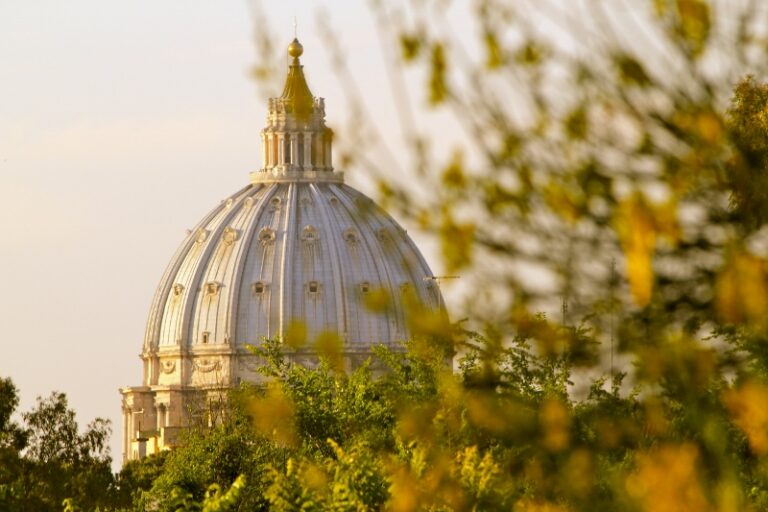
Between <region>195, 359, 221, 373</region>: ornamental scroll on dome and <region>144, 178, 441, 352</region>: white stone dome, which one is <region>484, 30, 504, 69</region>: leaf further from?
<region>195, 359, 221, 373</region>: ornamental scroll on dome

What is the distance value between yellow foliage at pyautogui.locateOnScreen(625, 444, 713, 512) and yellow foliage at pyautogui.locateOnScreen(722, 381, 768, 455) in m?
0.28

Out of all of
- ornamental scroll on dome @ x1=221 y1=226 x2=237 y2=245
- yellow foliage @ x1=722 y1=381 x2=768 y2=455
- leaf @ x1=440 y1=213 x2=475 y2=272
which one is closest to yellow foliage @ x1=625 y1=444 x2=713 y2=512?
yellow foliage @ x1=722 y1=381 x2=768 y2=455

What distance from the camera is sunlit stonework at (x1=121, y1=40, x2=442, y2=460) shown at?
172500 mm

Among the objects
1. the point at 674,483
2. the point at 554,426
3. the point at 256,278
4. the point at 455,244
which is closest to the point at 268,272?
the point at 256,278

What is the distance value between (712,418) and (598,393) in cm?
Result: 133

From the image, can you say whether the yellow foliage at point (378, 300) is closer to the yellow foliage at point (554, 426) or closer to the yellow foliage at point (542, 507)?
the yellow foliage at point (554, 426)

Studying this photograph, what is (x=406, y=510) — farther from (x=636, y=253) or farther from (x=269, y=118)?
(x=269, y=118)

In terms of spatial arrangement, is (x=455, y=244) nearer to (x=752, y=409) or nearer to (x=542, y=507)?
(x=752, y=409)

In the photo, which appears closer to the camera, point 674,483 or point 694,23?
point 674,483

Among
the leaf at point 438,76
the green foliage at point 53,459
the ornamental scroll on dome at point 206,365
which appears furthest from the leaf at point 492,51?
the ornamental scroll on dome at point 206,365

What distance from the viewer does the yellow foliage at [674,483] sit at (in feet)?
29.1

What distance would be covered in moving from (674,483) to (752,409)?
0.55m

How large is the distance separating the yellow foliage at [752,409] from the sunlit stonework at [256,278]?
157 m

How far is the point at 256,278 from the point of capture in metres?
176
